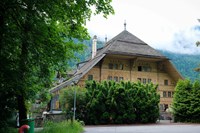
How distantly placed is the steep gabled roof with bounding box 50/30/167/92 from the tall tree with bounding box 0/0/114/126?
88.0 feet

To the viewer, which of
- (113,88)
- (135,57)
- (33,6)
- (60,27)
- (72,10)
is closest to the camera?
(33,6)

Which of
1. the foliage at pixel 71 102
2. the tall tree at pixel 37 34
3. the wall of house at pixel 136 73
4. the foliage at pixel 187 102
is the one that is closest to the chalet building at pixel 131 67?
the wall of house at pixel 136 73

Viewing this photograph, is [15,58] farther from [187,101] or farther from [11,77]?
[187,101]

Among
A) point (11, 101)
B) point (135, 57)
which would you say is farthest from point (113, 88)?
point (11, 101)

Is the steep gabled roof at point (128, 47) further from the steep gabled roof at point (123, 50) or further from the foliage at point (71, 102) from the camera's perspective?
the foliage at point (71, 102)

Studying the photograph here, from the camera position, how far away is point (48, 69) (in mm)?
11367

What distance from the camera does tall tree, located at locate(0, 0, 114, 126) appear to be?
358 inches

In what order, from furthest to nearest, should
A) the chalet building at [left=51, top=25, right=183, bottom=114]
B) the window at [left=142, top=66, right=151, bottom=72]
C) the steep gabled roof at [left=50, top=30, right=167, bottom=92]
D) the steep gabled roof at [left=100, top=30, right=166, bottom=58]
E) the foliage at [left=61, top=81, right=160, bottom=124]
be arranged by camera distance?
1. the window at [left=142, top=66, right=151, bottom=72]
2. the steep gabled roof at [left=100, top=30, right=166, bottom=58]
3. the chalet building at [left=51, top=25, right=183, bottom=114]
4. the steep gabled roof at [left=50, top=30, right=167, bottom=92]
5. the foliage at [left=61, top=81, right=160, bottom=124]

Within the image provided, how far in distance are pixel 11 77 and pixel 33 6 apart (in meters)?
2.68

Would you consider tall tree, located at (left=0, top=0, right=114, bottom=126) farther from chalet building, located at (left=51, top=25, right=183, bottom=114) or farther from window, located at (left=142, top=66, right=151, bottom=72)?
window, located at (left=142, top=66, right=151, bottom=72)

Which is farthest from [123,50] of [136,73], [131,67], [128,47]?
[136,73]

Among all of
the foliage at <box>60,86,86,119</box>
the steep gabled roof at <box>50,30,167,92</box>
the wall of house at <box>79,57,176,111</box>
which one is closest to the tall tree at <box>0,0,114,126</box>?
the foliage at <box>60,86,86,119</box>

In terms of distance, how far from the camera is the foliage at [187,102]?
3253cm

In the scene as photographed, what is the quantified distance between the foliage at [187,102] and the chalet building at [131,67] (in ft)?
34.1
